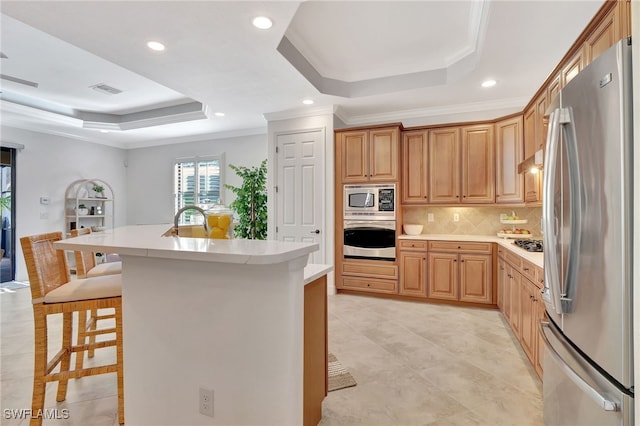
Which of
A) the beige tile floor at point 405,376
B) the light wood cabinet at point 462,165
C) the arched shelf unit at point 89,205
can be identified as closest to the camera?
the beige tile floor at point 405,376

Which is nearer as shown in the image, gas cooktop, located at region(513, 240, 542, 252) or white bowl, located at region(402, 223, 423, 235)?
gas cooktop, located at region(513, 240, 542, 252)

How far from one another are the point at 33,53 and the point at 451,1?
14.7 ft

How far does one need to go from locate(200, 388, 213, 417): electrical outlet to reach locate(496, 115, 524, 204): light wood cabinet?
3.92 meters

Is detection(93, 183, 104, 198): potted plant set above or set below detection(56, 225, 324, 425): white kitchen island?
above

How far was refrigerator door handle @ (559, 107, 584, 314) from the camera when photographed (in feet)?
4.29

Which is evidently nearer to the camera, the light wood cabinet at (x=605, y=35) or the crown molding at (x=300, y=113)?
the light wood cabinet at (x=605, y=35)

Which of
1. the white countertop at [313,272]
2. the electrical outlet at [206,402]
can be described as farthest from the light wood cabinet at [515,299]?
the electrical outlet at [206,402]

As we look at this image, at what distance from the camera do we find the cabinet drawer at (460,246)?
154 inches

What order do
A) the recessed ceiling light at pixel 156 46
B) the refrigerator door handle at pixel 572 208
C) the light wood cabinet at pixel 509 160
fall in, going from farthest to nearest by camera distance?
the light wood cabinet at pixel 509 160, the recessed ceiling light at pixel 156 46, the refrigerator door handle at pixel 572 208

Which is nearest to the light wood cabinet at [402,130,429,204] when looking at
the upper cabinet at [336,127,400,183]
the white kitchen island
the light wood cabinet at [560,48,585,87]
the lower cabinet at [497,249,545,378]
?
the upper cabinet at [336,127,400,183]

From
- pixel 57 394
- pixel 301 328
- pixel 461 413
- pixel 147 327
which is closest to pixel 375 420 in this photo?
pixel 461 413

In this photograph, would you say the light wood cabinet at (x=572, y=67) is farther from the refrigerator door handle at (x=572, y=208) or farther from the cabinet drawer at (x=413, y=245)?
the cabinet drawer at (x=413, y=245)

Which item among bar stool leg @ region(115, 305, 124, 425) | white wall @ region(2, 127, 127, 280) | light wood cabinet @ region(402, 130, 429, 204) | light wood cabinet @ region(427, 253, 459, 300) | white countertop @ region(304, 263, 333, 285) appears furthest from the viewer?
white wall @ region(2, 127, 127, 280)

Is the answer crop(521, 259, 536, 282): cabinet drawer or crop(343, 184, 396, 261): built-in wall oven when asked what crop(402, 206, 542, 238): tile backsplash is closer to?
crop(343, 184, 396, 261): built-in wall oven
